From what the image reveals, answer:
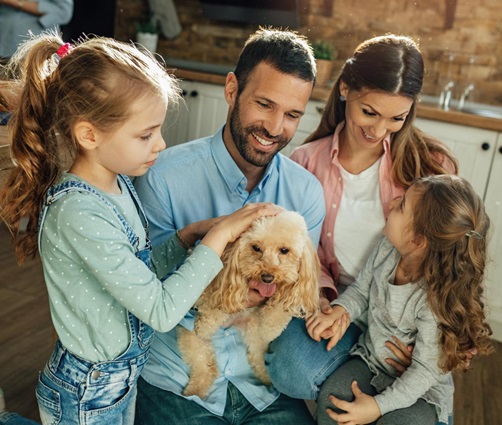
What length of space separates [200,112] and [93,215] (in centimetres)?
253

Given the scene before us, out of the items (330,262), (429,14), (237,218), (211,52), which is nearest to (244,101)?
(237,218)

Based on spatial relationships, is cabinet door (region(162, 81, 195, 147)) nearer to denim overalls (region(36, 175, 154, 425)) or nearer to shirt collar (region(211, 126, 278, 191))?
shirt collar (region(211, 126, 278, 191))


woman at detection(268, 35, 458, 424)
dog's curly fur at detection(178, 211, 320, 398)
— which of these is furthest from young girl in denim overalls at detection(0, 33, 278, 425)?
woman at detection(268, 35, 458, 424)

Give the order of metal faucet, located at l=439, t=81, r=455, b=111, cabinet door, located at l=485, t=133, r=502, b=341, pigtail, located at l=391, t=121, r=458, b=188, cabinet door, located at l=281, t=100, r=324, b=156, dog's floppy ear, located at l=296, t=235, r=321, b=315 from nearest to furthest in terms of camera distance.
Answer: dog's floppy ear, located at l=296, t=235, r=321, b=315, pigtail, located at l=391, t=121, r=458, b=188, cabinet door, located at l=485, t=133, r=502, b=341, cabinet door, located at l=281, t=100, r=324, b=156, metal faucet, located at l=439, t=81, r=455, b=111

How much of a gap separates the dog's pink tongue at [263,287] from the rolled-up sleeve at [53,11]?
230cm

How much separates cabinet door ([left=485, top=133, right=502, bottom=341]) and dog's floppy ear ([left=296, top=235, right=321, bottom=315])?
1.63m

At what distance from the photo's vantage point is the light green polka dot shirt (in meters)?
1.16

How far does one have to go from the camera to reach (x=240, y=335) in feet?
5.58

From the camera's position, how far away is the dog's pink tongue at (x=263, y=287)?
1.56m

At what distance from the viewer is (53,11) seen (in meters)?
3.13

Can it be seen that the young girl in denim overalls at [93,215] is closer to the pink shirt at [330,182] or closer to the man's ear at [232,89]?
the man's ear at [232,89]

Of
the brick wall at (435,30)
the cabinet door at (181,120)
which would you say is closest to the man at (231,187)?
the cabinet door at (181,120)

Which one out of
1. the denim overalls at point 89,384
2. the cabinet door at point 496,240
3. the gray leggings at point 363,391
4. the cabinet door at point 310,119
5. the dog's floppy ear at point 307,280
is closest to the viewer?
the denim overalls at point 89,384

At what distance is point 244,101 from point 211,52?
2.74 metres
